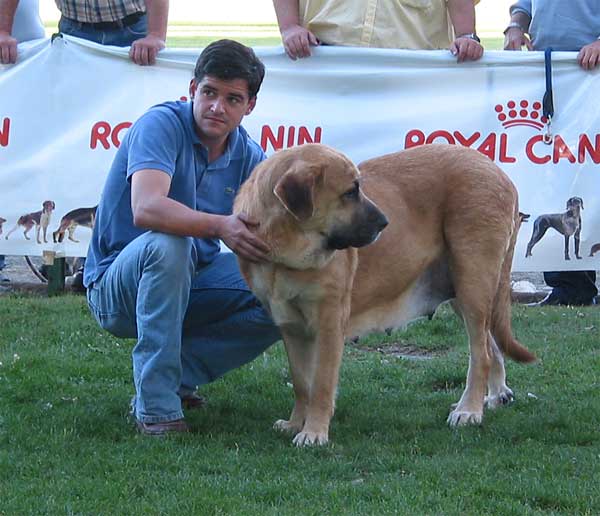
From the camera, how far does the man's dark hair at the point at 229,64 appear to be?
14.8 feet

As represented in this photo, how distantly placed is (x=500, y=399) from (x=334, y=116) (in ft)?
9.79

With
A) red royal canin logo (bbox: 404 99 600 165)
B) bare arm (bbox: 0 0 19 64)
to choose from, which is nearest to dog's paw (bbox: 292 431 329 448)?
red royal canin logo (bbox: 404 99 600 165)

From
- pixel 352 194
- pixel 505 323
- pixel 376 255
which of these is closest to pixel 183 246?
pixel 352 194

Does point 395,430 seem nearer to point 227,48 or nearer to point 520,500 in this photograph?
point 520,500

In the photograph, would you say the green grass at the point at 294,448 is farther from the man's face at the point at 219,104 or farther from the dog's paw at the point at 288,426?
the man's face at the point at 219,104

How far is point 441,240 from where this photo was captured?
4.98 metres

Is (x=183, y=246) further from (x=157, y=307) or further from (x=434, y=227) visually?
(x=434, y=227)

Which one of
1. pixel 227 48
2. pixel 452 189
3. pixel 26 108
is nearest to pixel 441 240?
pixel 452 189

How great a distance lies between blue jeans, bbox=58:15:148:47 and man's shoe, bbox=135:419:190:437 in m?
3.76

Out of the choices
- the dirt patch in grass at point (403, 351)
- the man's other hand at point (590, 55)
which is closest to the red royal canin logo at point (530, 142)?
the man's other hand at point (590, 55)

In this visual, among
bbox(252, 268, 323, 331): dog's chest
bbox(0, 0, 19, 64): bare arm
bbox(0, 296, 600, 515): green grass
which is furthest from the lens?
bbox(0, 0, 19, 64): bare arm

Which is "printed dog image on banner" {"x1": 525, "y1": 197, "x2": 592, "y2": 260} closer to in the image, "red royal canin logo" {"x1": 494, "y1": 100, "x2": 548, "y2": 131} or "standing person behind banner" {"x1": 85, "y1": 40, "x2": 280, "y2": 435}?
"red royal canin logo" {"x1": 494, "y1": 100, "x2": 548, "y2": 131}

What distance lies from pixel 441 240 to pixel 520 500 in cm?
155

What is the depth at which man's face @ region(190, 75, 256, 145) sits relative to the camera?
454cm
